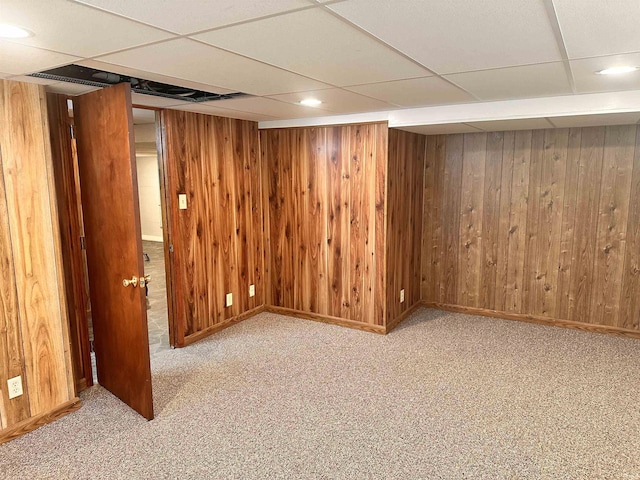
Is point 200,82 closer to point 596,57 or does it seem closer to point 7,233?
point 7,233

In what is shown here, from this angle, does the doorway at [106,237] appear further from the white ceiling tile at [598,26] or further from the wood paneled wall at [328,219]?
the white ceiling tile at [598,26]

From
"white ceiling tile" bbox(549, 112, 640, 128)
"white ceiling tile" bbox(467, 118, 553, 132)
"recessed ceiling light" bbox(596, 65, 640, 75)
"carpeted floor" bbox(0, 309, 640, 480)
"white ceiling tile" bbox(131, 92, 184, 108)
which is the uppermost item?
"white ceiling tile" bbox(131, 92, 184, 108)

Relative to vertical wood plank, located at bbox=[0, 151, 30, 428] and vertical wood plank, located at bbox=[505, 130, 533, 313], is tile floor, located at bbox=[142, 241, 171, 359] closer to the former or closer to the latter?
vertical wood plank, located at bbox=[0, 151, 30, 428]

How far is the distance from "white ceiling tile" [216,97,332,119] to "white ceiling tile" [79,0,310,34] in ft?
5.21

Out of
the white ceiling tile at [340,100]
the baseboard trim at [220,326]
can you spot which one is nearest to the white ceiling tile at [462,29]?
the white ceiling tile at [340,100]

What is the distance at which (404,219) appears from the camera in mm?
4473

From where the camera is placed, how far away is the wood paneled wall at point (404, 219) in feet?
13.6

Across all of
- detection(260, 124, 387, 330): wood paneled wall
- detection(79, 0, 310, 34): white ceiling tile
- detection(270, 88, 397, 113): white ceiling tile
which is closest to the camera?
detection(79, 0, 310, 34): white ceiling tile

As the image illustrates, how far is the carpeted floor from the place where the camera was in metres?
2.35

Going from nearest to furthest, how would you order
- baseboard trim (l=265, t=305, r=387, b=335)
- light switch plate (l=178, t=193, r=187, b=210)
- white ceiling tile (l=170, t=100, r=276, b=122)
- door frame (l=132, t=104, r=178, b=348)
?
white ceiling tile (l=170, t=100, r=276, b=122) < door frame (l=132, t=104, r=178, b=348) < light switch plate (l=178, t=193, r=187, b=210) < baseboard trim (l=265, t=305, r=387, b=335)

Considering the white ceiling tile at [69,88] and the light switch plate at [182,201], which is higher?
the white ceiling tile at [69,88]

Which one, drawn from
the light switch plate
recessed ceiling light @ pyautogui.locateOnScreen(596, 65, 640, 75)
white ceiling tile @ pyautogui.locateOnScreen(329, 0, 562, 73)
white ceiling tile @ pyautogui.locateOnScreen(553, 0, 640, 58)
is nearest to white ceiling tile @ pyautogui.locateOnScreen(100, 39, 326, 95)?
→ white ceiling tile @ pyautogui.locateOnScreen(329, 0, 562, 73)

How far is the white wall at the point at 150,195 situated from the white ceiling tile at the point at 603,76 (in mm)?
7967

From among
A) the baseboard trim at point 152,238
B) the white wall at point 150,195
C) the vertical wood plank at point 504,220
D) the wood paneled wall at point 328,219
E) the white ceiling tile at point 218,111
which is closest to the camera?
the white ceiling tile at point 218,111
